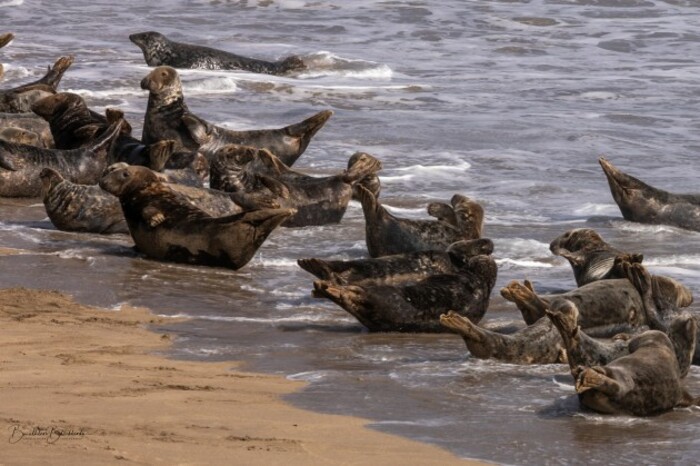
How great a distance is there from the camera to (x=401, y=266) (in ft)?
24.0

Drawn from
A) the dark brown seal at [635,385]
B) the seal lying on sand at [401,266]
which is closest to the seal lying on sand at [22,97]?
the seal lying on sand at [401,266]

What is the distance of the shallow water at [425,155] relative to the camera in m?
5.26

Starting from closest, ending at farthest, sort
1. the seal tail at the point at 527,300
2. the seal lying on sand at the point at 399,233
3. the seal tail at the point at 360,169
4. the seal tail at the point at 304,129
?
the seal tail at the point at 527,300 < the seal lying on sand at the point at 399,233 < the seal tail at the point at 360,169 < the seal tail at the point at 304,129

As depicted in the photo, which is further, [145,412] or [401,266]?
[401,266]

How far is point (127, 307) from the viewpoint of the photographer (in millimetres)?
7008

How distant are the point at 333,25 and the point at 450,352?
1835cm

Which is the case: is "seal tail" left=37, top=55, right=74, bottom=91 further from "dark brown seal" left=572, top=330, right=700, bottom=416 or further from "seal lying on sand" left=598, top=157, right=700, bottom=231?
"dark brown seal" left=572, top=330, right=700, bottom=416

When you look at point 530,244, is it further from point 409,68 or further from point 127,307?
point 409,68

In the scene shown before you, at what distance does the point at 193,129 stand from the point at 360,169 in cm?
209

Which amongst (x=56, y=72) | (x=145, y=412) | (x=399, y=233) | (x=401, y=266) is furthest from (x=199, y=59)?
(x=145, y=412)

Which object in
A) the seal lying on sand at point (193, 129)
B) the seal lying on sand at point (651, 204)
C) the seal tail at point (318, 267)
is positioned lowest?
the seal lying on sand at point (651, 204)

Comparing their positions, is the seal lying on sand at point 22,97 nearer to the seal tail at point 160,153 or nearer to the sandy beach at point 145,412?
the seal tail at point 160,153

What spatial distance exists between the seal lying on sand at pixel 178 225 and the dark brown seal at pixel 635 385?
118 inches

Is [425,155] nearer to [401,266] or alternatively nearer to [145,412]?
[401,266]
